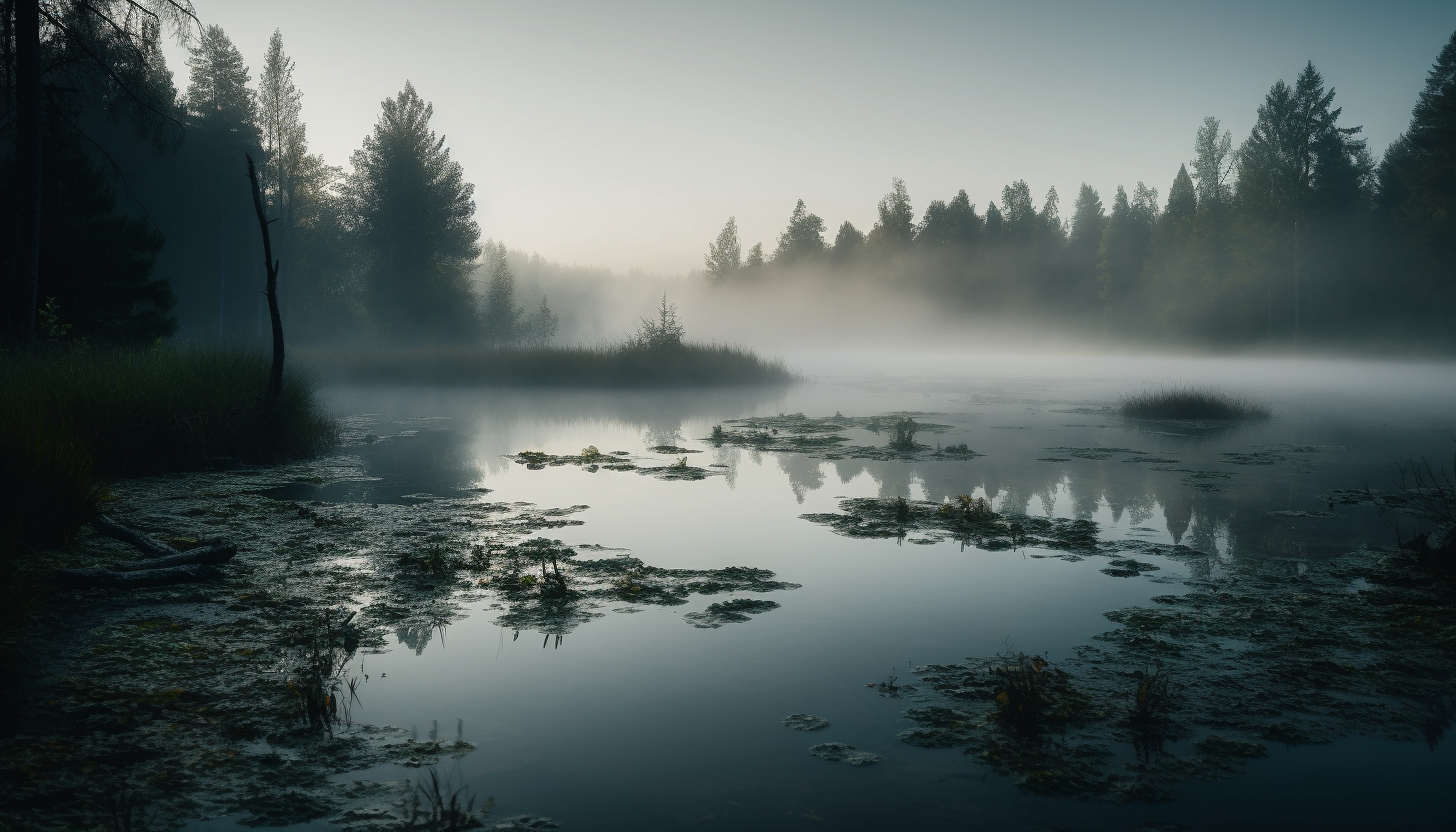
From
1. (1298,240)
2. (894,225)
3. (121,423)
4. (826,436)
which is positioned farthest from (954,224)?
(121,423)

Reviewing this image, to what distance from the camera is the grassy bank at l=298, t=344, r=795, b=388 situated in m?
30.9

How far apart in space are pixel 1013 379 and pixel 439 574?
1453 inches

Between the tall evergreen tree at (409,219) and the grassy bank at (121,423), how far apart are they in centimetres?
3013

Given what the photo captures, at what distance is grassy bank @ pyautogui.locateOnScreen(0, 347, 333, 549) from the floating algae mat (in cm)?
51

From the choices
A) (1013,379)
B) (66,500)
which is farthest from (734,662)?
(1013,379)

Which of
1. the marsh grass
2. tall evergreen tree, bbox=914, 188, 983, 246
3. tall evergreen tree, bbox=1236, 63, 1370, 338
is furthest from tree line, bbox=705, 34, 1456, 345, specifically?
the marsh grass

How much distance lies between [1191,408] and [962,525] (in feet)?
51.1

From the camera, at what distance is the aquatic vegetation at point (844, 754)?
4.05 metres

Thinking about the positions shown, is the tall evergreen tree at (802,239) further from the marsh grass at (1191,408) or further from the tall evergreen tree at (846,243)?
the marsh grass at (1191,408)

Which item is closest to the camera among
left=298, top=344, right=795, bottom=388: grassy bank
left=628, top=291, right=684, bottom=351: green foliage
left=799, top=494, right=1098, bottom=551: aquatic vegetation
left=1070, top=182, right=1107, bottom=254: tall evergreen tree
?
left=799, top=494, right=1098, bottom=551: aquatic vegetation

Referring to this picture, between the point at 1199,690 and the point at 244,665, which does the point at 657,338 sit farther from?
the point at 1199,690

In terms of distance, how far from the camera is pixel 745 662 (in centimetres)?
537

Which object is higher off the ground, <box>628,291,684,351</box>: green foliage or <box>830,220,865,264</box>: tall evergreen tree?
<box>830,220,865,264</box>: tall evergreen tree

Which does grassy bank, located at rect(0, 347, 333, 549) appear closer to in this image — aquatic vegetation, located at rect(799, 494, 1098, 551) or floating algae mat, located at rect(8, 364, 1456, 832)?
floating algae mat, located at rect(8, 364, 1456, 832)
